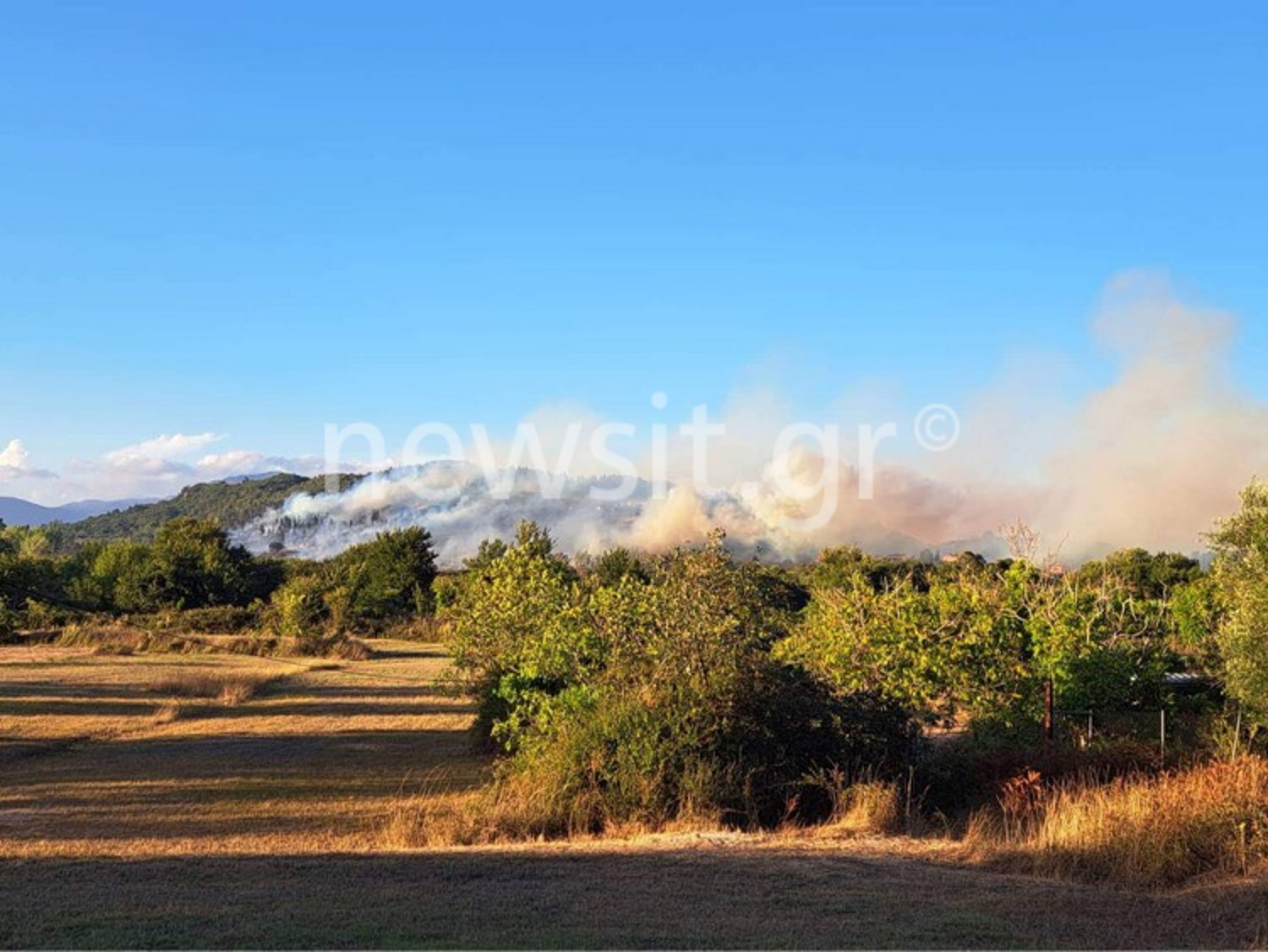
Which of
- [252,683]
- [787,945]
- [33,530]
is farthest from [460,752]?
[33,530]

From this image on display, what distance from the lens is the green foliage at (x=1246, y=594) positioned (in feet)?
63.9

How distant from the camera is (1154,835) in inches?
439

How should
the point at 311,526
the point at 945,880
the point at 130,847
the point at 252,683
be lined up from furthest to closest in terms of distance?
the point at 311,526 < the point at 252,683 < the point at 130,847 < the point at 945,880

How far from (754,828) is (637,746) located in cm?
164

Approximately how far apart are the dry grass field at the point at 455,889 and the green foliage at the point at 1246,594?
991 cm

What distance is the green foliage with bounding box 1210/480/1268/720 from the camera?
19469 millimetres

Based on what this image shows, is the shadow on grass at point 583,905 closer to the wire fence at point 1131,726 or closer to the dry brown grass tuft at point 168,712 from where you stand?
the wire fence at point 1131,726

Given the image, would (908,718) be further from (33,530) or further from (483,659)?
(33,530)

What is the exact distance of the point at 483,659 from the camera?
24078 mm

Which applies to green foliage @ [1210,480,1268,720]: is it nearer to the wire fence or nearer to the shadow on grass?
the wire fence

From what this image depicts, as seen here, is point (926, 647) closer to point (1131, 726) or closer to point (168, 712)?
point (1131, 726)

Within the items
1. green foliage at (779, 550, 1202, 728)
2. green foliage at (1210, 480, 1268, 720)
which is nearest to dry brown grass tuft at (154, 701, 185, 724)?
green foliage at (779, 550, 1202, 728)

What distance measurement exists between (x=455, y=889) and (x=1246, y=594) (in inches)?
610

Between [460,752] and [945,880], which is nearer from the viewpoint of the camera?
[945,880]
